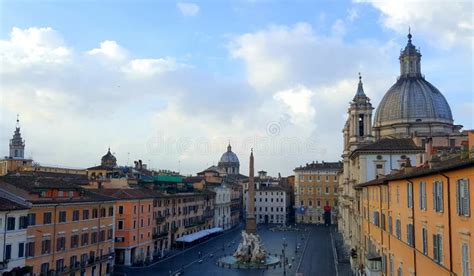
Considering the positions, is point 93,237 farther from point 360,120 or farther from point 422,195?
point 360,120

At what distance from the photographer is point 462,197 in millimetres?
14508

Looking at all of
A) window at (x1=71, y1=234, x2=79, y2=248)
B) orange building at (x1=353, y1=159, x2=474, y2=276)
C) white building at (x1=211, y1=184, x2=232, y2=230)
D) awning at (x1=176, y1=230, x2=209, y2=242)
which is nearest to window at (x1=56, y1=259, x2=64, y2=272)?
window at (x1=71, y1=234, x2=79, y2=248)

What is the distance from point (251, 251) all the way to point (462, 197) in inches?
1640

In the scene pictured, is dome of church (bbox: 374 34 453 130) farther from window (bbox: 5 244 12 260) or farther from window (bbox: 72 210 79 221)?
window (bbox: 5 244 12 260)

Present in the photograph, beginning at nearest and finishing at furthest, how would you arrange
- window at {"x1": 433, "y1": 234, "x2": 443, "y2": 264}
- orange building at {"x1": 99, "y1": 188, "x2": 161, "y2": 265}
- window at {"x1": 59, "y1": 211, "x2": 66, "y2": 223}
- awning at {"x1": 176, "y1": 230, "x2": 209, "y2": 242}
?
window at {"x1": 433, "y1": 234, "x2": 443, "y2": 264}, window at {"x1": 59, "y1": 211, "x2": 66, "y2": 223}, orange building at {"x1": 99, "y1": 188, "x2": 161, "y2": 265}, awning at {"x1": 176, "y1": 230, "x2": 209, "y2": 242}

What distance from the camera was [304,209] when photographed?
4345 inches

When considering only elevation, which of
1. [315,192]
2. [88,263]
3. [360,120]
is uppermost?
[360,120]

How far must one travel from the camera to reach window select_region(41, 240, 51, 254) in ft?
117

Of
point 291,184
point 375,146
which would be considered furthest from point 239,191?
point 375,146

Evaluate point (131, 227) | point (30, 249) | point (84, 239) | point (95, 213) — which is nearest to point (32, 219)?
point (30, 249)

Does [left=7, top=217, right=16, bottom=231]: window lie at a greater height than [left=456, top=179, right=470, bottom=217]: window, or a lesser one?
lesser

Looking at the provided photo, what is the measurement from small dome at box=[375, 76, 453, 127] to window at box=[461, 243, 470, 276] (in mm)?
55277

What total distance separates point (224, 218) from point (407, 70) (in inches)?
1689

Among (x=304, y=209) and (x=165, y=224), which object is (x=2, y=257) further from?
(x=304, y=209)
